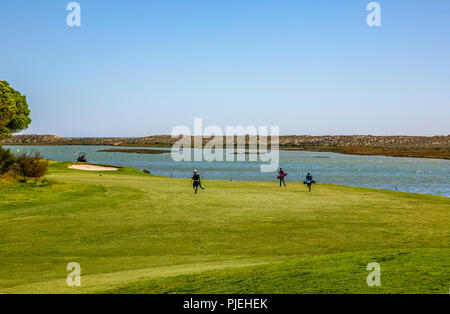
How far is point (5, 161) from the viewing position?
3247 cm

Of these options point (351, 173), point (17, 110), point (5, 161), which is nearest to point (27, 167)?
point (5, 161)

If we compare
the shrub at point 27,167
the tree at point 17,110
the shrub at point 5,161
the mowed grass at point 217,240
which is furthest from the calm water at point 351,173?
the tree at point 17,110

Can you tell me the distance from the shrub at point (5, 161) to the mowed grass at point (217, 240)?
3080mm

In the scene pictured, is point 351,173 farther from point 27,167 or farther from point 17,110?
point 27,167

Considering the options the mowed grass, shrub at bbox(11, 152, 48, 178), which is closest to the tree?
shrub at bbox(11, 152, 48, 178)

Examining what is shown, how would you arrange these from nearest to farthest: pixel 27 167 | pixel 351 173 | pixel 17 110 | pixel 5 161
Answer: pixel 5 161, pixel 27 167, pixel 17 110, pixel 351 173

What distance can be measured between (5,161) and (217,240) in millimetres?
21809

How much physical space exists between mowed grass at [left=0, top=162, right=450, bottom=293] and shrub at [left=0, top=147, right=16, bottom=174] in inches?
121

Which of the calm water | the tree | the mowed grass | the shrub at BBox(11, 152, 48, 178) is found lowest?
the calm water

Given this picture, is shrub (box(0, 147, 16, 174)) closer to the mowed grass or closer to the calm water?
the calm water

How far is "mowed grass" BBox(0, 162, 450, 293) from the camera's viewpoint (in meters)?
9.84

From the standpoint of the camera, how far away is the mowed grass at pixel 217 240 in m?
9.84
